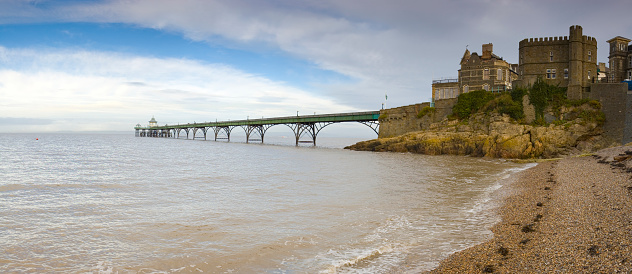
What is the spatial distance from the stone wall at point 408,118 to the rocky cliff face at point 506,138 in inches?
114

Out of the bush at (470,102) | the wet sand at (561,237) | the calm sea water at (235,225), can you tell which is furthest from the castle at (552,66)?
the wet sand at (561,237)

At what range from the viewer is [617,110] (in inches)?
1409

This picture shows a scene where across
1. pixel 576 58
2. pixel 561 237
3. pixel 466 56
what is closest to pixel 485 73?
pixel 466 56

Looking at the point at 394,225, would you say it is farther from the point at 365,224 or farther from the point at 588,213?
the point at 588,213

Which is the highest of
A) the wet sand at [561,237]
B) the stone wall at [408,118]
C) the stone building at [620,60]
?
the stone building at [620,60]

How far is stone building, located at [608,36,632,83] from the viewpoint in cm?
5138

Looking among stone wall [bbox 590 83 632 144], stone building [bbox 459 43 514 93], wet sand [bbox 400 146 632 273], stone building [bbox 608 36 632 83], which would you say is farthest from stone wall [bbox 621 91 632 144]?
wet sand [bbox 400 146 632 273]

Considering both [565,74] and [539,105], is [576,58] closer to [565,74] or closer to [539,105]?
[565,74]

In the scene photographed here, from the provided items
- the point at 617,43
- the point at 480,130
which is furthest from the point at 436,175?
the point at 617,43

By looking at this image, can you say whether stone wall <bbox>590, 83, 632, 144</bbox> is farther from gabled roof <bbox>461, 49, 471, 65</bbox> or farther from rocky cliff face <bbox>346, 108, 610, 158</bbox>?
gabled roof <bbox>461, 49, 471, 65</bbox>

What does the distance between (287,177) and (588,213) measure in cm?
1645

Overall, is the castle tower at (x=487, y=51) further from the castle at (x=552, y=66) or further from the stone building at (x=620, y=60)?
the stone building at (x=620, y=60)

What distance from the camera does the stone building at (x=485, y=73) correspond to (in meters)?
48.7

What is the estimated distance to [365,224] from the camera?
1073 cm
